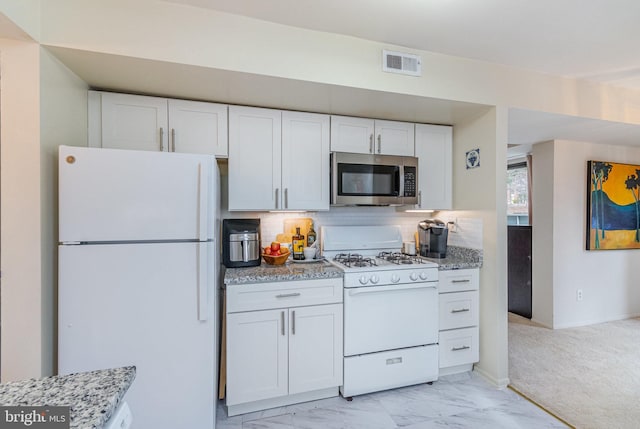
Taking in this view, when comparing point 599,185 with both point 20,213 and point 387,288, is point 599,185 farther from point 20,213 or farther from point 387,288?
point 20,213

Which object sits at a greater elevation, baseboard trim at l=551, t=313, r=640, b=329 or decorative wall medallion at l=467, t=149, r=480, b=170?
decorative wall medallion at l=467, t=149, r=480, b=170

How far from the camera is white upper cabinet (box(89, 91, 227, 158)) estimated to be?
199 centimetres

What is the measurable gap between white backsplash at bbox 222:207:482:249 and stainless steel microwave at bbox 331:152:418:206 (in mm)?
351

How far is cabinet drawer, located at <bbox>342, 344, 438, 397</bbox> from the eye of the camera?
2.10m

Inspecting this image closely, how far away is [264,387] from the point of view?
6.38 feet

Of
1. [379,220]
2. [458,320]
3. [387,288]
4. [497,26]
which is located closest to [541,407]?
[458,320]

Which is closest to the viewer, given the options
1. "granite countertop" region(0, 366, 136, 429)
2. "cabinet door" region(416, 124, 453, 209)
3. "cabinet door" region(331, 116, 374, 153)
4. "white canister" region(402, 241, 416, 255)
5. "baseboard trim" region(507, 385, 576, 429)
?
"granite countertop" region(0, 366, 136, 429)

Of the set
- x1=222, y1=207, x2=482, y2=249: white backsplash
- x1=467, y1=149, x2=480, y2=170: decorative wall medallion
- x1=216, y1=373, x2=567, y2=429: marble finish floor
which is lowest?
x1=216, y1=373, x2=567, y2=429: marble finish floor

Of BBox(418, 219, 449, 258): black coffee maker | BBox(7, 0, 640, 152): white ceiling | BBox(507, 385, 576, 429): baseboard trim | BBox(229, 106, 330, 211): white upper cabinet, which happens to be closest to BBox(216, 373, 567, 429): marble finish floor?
BBox(507, 385, 576, 429): baseboard trim

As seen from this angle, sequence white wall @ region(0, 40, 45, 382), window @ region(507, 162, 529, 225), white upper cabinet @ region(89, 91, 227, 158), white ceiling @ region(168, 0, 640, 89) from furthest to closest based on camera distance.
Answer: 1. window @ region(507, 162, 529, 225)
2. white upper cabinet @ region(89, 91, 227, 158)
3. white ceiling @ region(168, 0, 640, 89)
4. white wall @ region(0, 40, 45, 382)

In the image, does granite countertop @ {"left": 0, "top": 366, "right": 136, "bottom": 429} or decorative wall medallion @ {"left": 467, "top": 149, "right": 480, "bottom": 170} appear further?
decorative wall medallion @ {"left": 467, "top": 149, "right": 480, "bottom": 170}

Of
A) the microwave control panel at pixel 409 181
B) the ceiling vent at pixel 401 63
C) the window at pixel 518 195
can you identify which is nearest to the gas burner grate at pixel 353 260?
the microwave control panel at pixel 409 181

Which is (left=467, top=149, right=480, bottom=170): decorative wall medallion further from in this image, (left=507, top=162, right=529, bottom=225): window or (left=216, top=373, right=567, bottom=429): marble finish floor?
(left=507, top=162, right=529, bottom=225): window

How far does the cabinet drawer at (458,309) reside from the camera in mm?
2371
